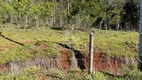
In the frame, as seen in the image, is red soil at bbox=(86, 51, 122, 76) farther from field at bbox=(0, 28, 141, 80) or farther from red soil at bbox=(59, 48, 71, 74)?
red soil at bbox=(59, 48, 71, 74)

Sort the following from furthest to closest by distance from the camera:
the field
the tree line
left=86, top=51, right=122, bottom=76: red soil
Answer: the tree line < left=86, top=51, right=122, bottom=76: red soil < the field

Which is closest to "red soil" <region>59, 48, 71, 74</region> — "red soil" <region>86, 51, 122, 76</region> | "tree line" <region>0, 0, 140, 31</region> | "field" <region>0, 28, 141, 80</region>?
"field" <region>0, 28, 141, 80</region>

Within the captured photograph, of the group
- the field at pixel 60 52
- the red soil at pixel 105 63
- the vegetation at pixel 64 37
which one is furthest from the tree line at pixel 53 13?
the red soil at pixel 105 63

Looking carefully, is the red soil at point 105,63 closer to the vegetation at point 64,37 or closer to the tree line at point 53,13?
the vegetation at point 64,37

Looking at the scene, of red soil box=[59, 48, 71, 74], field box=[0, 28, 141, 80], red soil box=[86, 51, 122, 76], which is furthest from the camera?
red soil box=[86, 51, 122, 76]

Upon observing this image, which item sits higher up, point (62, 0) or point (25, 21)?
point (62, 0)

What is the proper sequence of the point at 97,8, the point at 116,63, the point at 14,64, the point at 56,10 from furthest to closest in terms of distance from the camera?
the point at 56,10 < the point at 97,8 < the point at 116,63 < the point at 14,64

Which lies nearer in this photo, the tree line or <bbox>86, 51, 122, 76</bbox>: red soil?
<bbox>86, 51, 122, 76</bbox>: red soil

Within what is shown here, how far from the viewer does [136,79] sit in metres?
7.06

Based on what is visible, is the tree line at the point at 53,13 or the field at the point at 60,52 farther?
the tree line at the point at 53,13

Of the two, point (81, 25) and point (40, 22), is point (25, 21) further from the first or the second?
point (81, 25)

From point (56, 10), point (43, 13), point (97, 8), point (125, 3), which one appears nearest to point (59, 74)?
point (43, 13)

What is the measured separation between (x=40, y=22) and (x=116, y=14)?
6.59m

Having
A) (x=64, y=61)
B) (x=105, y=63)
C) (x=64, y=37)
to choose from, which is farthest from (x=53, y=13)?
(x=105, y=63)
